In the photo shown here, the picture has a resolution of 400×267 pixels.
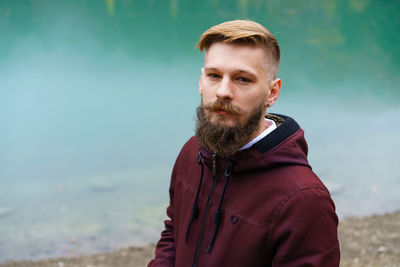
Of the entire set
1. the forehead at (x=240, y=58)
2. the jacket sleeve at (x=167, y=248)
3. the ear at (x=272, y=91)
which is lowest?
the jacket sleeve at (x=167, y=248)

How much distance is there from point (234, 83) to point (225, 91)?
5cm

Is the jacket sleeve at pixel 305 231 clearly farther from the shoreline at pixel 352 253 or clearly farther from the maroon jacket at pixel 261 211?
the shoreline at pixel 352 253

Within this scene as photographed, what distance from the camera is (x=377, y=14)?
23.6ft

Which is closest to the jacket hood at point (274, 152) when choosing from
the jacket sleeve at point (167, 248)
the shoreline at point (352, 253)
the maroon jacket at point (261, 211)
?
the maroon jacket at point (261, 211)

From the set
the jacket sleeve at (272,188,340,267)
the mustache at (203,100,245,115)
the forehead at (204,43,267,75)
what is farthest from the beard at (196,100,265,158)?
the jacket sleeve at (272,188,340,267)

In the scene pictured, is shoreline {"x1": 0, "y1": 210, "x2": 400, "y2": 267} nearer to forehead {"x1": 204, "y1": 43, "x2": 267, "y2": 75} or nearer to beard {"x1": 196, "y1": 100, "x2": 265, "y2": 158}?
beard {"x1": 196, "y1": 100, "x2": 265, "y2": 158}

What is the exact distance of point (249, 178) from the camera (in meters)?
1.37

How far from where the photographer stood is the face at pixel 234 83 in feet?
4.42

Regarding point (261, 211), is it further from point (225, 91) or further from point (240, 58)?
point (240, 58)

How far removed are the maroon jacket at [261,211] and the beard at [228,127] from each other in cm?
5

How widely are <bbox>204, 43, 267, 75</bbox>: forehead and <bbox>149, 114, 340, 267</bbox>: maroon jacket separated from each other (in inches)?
9.6

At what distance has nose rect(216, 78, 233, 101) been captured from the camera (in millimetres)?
1342

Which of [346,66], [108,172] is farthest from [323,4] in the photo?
[108,172]

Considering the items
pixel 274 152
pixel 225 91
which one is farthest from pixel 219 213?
pixel 225 91
